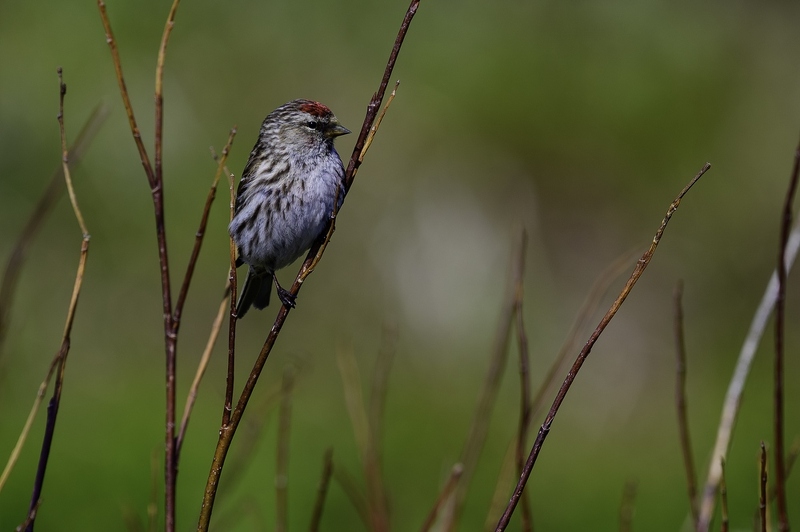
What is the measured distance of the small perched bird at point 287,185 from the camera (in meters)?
3.70

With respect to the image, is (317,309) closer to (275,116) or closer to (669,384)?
(669,384)

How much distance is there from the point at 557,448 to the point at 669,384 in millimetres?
1101

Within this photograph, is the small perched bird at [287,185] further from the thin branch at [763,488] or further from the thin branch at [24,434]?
the thin branch at [763,488]

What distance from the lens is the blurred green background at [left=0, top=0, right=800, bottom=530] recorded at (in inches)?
275

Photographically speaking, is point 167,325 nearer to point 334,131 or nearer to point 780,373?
point 780,373

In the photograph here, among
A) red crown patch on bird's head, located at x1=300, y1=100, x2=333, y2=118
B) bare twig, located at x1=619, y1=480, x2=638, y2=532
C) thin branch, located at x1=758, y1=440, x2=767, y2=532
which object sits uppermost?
red crown patch on bird's head, located at x1=300, y1=100, x2=333, y2=118

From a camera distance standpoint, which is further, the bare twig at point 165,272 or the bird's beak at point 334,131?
the bird's beak at point 334,131

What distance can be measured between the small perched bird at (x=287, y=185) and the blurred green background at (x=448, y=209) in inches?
112

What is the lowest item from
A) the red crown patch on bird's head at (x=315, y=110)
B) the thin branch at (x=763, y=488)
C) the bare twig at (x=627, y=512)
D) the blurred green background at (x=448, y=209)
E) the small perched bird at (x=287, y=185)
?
the thin branch at (x=763, y=488)

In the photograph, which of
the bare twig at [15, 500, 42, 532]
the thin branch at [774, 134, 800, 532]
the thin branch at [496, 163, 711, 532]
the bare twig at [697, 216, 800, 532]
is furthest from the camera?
the bare twig at [697, 216, 800, 532]

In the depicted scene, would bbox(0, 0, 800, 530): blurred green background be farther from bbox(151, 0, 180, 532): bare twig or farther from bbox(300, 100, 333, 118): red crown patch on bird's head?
bbox(151, 0, 180, 532): bare twig

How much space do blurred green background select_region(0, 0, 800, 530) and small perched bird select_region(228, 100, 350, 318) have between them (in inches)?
112

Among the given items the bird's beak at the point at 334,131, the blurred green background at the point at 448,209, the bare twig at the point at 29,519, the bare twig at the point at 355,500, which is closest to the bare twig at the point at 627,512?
the bare twig at the point at 355,500

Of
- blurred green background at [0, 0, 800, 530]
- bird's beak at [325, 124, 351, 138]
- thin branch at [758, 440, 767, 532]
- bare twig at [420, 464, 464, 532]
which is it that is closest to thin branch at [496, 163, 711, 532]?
thin branch at [758, 440, 767, 532]
